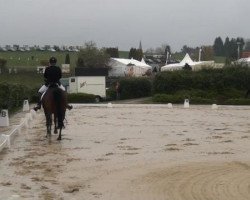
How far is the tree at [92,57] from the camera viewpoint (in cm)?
8912

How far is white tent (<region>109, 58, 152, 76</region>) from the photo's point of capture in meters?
78.0

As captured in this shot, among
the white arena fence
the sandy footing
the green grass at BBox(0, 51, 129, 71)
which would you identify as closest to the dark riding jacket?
the sandy footing

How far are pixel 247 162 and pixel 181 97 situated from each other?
3180cm

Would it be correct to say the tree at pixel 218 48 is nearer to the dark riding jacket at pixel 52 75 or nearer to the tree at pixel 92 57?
the tree at pixel 92 57

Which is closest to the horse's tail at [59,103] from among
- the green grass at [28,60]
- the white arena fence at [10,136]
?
the white arena fence at [10,136]

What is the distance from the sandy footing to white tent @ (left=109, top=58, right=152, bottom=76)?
5795 centimetres

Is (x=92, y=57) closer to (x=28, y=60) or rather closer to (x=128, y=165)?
(x=28, y=60)

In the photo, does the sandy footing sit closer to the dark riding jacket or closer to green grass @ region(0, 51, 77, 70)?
the dark riding jacket

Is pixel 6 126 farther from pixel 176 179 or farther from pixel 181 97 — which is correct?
pixel 181 97

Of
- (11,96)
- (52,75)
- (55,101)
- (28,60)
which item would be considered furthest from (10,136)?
(28,60)

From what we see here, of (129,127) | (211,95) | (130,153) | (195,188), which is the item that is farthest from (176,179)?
(211,95)

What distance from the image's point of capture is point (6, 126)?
767 inches

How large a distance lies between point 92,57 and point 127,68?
15.0 metres

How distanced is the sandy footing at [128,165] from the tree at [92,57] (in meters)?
70.9
